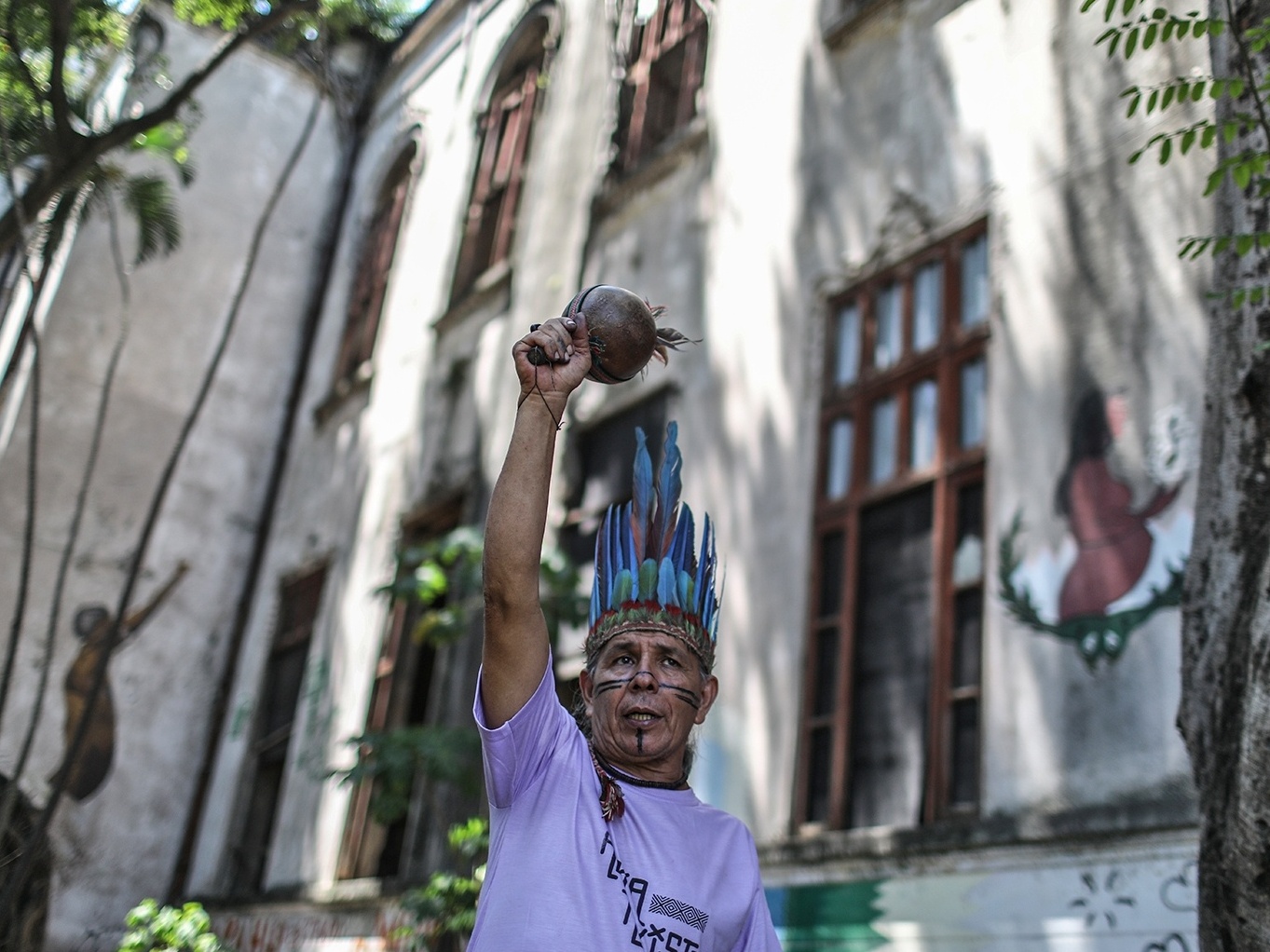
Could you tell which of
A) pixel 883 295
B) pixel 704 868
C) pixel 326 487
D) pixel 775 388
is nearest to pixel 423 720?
pixel 326 487

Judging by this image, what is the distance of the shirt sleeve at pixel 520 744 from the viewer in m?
2.18

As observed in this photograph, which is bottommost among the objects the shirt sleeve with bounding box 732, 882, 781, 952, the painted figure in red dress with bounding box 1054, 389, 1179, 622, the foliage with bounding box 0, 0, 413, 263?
the shirt sleeve with bounding box 732, 882, 781, 952

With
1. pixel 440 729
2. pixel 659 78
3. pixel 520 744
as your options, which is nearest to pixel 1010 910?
pixel 520 744

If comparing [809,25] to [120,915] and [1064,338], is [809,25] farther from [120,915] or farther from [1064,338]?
[120,915]

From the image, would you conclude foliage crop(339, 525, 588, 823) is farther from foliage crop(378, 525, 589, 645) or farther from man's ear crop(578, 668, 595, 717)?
man's ear crop(578, 668, 595, 717)

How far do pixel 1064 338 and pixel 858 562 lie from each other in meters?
1.44

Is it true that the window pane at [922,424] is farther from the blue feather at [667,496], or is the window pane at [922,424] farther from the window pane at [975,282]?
the blue feather at [667,496]

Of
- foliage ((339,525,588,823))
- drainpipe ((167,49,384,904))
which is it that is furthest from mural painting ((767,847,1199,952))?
drainpipe ((167,49,384,904))

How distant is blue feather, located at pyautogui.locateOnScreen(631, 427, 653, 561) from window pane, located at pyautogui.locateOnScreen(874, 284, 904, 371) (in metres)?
3.87

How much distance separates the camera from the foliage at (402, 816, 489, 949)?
6531mm

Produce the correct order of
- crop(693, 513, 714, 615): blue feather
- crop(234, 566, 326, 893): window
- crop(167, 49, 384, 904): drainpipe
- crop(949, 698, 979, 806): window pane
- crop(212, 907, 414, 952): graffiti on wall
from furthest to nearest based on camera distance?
crop(167, 49, 384, 904): drainpipe → crop(234, 566, 326, 893): window → crop(212, 907, 414, 952): graffiti on wall → crop(949, 698, 979, 806): window pane → crop(693, 513, 714, 615): blue feather

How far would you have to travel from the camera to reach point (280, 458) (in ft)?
45.1

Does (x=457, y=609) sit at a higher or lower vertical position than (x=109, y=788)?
higher

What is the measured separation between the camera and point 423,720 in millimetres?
10062
